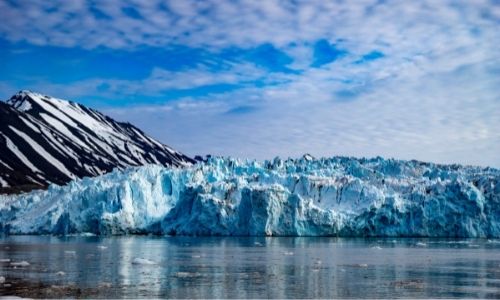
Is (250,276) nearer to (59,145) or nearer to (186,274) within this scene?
(186,274)

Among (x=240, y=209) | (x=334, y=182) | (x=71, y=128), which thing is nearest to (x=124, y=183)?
(x=240, y=209)

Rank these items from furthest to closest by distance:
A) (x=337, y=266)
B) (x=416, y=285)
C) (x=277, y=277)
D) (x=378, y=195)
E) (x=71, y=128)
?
(x=71, y=128), (x=378, y=195), (x=337, y=266), (x=277, y=277), (x=416, y=285)

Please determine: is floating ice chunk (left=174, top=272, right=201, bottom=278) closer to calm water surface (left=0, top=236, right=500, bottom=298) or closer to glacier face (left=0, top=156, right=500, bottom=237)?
calm water surface (left=0, top=236, right=500, bottom=298)

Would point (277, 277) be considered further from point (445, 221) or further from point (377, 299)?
point (445, 221)

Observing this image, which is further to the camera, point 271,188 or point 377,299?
point 271,188

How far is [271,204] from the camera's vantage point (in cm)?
4969

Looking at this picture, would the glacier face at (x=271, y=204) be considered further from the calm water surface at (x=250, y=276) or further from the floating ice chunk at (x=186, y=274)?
the floating ice chunk at (x=186, y=274)

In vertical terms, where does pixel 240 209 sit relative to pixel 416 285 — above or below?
above

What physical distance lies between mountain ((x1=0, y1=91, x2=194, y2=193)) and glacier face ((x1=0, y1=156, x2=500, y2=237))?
145ft

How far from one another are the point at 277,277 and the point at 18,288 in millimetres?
7990

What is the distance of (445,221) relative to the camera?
5116cm

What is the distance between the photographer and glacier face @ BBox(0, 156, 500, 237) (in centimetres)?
5056

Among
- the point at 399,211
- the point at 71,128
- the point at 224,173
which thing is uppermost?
the point at 71,128

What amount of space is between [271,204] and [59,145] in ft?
352
